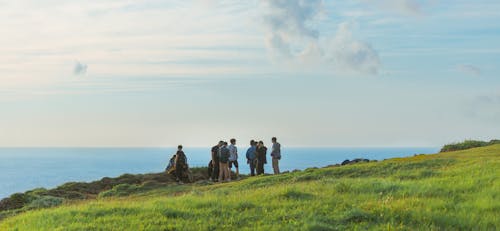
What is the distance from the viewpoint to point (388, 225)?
12195 millimetres

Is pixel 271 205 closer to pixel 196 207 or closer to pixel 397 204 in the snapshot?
pixel 196 207

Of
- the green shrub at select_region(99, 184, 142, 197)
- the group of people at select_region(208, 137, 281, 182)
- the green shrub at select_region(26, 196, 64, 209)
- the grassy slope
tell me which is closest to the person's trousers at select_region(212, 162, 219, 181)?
the group of people at select_region(208, 137, 281, 182)

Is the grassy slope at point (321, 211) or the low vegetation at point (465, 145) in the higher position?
the low vegetation at point (465, 145)

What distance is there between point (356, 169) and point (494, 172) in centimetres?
954

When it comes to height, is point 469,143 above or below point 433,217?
above

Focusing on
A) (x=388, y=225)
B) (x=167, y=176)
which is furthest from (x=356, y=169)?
(x=388, y=225)

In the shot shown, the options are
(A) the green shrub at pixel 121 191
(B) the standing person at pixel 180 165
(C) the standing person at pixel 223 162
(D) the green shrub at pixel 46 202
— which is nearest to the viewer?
(D) the green shrub at pixel 46 202

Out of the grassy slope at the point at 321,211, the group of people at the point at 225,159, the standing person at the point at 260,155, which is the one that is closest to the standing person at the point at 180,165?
the group of people at the point at 225,159

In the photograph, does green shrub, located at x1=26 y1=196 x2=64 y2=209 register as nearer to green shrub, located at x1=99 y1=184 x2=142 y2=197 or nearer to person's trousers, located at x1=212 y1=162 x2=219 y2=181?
green shrub, located at x1=99 y1=184 x2=142 y2=197

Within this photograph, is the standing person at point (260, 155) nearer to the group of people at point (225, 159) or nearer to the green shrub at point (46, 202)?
the group of people at point (225, 159)

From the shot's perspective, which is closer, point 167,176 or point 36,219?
point 36,219

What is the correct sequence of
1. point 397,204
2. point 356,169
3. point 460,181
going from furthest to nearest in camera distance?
point 356,169 < point 460,181 < point 397,204

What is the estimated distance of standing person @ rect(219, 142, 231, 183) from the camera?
105ft

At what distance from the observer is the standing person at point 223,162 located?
3216 centimetres
